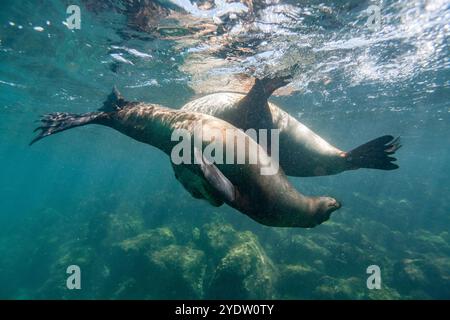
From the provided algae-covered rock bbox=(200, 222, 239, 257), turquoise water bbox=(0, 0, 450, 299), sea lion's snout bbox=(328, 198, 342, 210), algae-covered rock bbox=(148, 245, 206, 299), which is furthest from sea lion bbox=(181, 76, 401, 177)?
algae-covered rock bbox=(200, 222, 239, 257)

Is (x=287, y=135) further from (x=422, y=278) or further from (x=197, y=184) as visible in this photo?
(x=422, y=278)

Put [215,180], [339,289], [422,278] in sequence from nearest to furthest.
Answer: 1. [215,180]
2. [339,289]
3. [422,278]

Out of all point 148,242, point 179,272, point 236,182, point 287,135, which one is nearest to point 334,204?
point 236,182

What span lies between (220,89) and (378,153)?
1311 cm

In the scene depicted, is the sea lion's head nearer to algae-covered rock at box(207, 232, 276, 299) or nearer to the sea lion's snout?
the sea lion's snout

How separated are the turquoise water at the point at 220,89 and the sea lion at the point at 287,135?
177 inches

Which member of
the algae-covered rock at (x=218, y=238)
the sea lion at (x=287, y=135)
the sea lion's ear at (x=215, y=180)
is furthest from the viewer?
the algae-covered rock at (x=218, y=238)

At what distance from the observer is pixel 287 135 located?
5.20 m

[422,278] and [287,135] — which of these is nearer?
[287,135]

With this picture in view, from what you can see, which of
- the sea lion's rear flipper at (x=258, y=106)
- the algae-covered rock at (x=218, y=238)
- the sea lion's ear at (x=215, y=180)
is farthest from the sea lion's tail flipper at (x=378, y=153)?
the algae-covered rock at (x=218, y=238)

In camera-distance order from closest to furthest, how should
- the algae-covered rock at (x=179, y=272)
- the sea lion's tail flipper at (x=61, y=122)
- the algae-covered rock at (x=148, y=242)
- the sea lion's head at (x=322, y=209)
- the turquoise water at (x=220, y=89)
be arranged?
the sea lion's head at (x=322, y=209)
the sea lion's tail flipper at (x=61, y=122)
the turquoise water at (x=220, y=89)
the algae-covered rock at (x=179, y=272)
the algae-covered rock at (x=148, y=242)

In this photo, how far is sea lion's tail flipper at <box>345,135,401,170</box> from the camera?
409cm

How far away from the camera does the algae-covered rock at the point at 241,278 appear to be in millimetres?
11523

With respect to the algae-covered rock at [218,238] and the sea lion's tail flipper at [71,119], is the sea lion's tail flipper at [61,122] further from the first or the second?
the algae-covered rock at [218,238]
